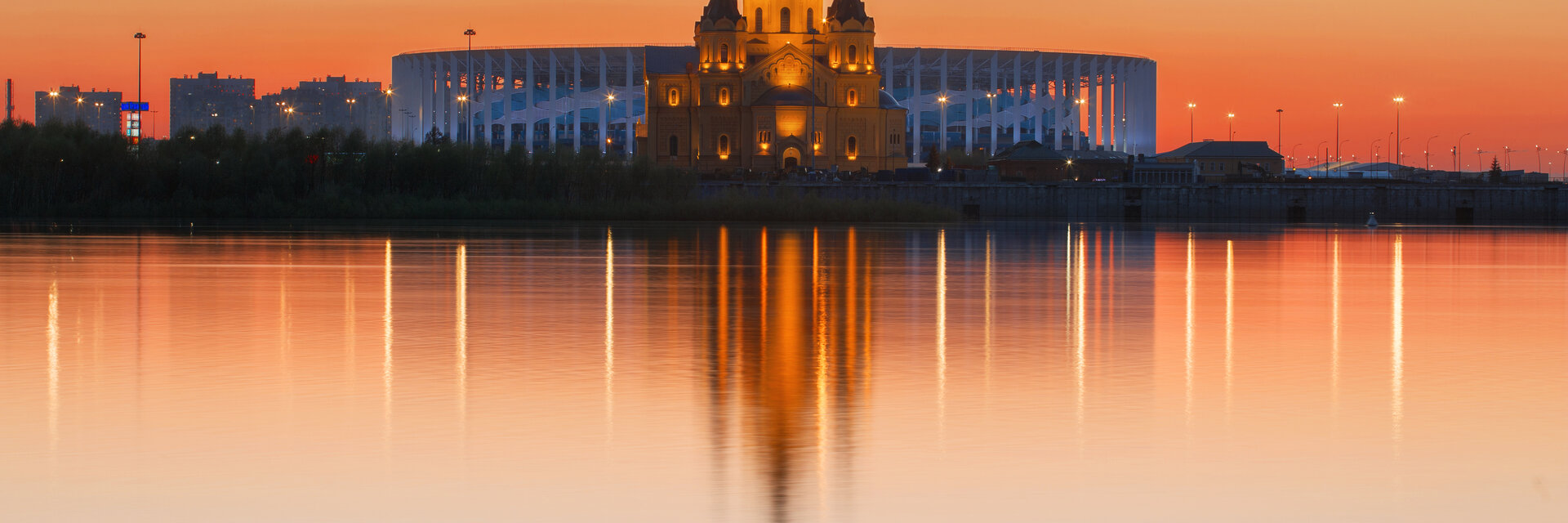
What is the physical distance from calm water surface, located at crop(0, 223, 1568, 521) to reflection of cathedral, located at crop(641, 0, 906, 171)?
99.1m

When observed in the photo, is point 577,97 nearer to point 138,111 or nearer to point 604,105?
point 604,105

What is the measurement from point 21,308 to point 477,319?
6.73 metres

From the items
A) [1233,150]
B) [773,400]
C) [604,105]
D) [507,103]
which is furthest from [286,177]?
[507,103]

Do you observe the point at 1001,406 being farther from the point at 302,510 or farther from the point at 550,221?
the point at 550,221

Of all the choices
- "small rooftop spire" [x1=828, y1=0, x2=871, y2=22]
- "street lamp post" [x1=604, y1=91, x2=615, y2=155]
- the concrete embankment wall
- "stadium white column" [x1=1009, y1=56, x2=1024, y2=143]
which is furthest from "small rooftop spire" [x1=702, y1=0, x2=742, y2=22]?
"stadium white column" [x1=1009, y1=56, x2=1024, y2=143]

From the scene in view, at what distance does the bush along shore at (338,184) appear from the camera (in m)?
78.4

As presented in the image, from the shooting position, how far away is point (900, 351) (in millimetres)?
18703

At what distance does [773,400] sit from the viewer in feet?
48.0

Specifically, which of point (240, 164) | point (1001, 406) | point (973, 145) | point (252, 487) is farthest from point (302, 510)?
point (973, 145)

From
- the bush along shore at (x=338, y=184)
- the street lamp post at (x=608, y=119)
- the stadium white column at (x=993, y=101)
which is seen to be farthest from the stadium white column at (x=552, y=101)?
the bush along shore at (x=338, y=184)

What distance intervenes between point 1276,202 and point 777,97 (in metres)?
38.7

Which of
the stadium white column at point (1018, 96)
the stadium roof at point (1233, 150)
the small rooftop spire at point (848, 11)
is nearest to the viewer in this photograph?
the small rooftop spire at point (848, 11)

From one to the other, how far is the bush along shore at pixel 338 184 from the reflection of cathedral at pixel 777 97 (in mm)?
46790

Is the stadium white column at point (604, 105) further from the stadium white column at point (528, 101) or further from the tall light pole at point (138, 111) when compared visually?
the tall light pole at point (138, 111)
